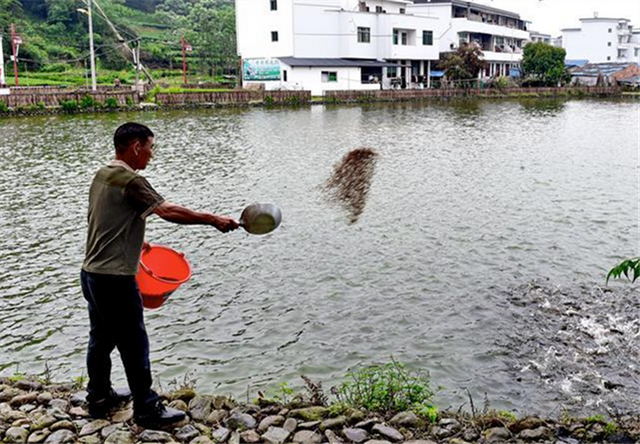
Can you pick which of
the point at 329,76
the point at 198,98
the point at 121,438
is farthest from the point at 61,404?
the point at 329,76

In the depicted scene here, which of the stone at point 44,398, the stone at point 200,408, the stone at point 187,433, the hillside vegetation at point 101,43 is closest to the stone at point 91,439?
the stone at point 187,433

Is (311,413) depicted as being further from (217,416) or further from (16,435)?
Answer: (16,435)

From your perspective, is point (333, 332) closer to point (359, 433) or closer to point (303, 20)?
point (359, 433)

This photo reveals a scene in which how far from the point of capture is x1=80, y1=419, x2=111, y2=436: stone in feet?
16.5

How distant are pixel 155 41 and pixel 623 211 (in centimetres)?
7699

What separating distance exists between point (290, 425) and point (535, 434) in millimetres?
1970

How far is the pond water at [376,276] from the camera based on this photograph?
7.58 meters

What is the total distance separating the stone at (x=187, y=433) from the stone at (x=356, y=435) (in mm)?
1147

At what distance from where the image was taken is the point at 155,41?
8381 cm

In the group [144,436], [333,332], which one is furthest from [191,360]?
[144,436]

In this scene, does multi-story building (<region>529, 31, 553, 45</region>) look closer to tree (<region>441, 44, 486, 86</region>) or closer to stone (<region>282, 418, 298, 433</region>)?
tree (<region>441, 44, 486, 86</region>)

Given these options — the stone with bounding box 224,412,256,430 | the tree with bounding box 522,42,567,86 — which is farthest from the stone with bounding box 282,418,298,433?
the tree with bounding box 522,42,567,86

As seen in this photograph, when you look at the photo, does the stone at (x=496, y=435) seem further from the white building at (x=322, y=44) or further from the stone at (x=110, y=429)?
the white building at (x=322, y=44)

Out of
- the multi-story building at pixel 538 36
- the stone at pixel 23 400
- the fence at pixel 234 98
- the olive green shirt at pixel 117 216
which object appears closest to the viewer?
the olive green shirt at pixel 117 216
